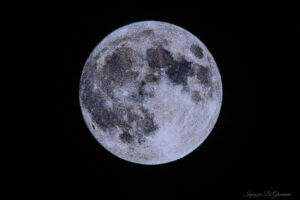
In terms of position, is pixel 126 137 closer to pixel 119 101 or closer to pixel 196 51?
pixel 119 101

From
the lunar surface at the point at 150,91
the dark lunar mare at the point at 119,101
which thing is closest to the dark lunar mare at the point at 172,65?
the lunar surface at the point at 150,91

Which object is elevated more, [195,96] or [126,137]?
[195,96]

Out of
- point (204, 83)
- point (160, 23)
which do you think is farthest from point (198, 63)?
point (160, 23)

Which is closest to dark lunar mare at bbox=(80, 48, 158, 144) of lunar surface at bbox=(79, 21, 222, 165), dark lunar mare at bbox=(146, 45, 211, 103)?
lunar surface at bbox=(79, 21, 222, 165)

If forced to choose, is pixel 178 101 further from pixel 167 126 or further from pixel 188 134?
pixel 188 134

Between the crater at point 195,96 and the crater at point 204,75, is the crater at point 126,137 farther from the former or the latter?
the crater at point 204,75

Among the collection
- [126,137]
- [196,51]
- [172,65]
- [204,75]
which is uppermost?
[196,51]

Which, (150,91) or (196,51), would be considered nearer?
(150,91)

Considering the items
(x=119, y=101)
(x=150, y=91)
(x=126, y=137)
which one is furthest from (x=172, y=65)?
(x=126, y=137)

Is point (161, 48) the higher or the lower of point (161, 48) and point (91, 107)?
the higher
